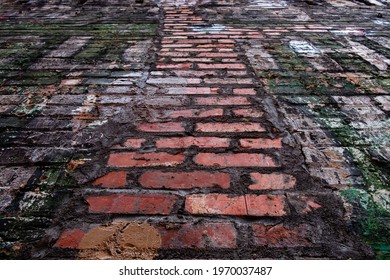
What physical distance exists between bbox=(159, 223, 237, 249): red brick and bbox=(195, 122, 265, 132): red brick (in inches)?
16.3

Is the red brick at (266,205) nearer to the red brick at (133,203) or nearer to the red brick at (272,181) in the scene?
the red brick at (272,181)

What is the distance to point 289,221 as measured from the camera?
738 mm

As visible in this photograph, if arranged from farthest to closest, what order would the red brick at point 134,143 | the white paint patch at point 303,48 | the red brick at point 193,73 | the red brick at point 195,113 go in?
the white paint patch at point 303,48 → the red brick at point 193,73 → the red brick at point 195,113 → the red brick at point 134,143

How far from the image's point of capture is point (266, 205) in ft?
2.56

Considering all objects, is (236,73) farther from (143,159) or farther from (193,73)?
(143,159)

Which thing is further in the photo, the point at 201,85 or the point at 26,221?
the point at 201,85

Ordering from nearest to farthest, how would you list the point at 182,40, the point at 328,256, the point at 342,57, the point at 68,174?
the point at 328,256, the point at 68,174, the point at 342,57, the point at 182,40

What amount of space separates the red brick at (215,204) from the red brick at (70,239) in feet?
0.91

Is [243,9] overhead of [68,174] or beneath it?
overhead

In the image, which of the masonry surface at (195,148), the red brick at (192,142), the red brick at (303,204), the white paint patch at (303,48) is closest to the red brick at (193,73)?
the masonry surface at (195,148)

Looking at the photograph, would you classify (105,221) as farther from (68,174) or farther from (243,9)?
(243,9)

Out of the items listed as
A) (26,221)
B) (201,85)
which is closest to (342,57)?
(201,85)

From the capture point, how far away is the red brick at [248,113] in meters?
1.14

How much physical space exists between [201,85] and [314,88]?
1.71ft
